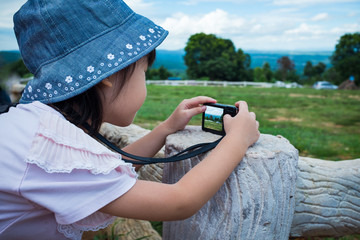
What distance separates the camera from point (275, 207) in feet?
4.78

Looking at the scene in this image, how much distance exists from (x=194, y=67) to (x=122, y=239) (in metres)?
26.0

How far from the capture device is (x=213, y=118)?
1638 mm

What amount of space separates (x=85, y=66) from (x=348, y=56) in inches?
1054

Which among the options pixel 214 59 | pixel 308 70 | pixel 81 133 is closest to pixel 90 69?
pixel 81 133

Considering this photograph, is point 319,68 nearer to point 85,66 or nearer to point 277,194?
point 277,194

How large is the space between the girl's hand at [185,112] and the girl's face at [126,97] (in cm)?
33

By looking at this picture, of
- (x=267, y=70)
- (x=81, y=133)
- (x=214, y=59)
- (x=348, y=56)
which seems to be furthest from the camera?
(x=267, y=70)

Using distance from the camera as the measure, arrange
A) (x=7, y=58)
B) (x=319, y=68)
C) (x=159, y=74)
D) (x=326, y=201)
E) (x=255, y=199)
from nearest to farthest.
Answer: (x=255, y=199)
(x=326, y=201)
(x=7, y=58)
(x=159, y=74)
(x=319, y=68)

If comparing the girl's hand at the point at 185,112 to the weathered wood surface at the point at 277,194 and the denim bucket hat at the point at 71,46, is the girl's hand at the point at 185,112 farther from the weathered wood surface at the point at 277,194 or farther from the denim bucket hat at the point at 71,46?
the denim bucket hat at the point at 71,46

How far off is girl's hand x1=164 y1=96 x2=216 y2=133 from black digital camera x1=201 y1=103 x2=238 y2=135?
3 centimetres

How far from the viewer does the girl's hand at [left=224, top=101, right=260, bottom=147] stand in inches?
52.3

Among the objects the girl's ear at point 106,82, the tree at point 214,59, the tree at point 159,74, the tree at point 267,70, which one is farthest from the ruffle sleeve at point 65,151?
the tree at point 267,70

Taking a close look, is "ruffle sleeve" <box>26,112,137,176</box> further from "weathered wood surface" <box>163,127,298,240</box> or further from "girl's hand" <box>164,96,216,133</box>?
"girl's hand" <box>164,96,216,133</box>

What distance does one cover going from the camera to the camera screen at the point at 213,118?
5.16 feet
